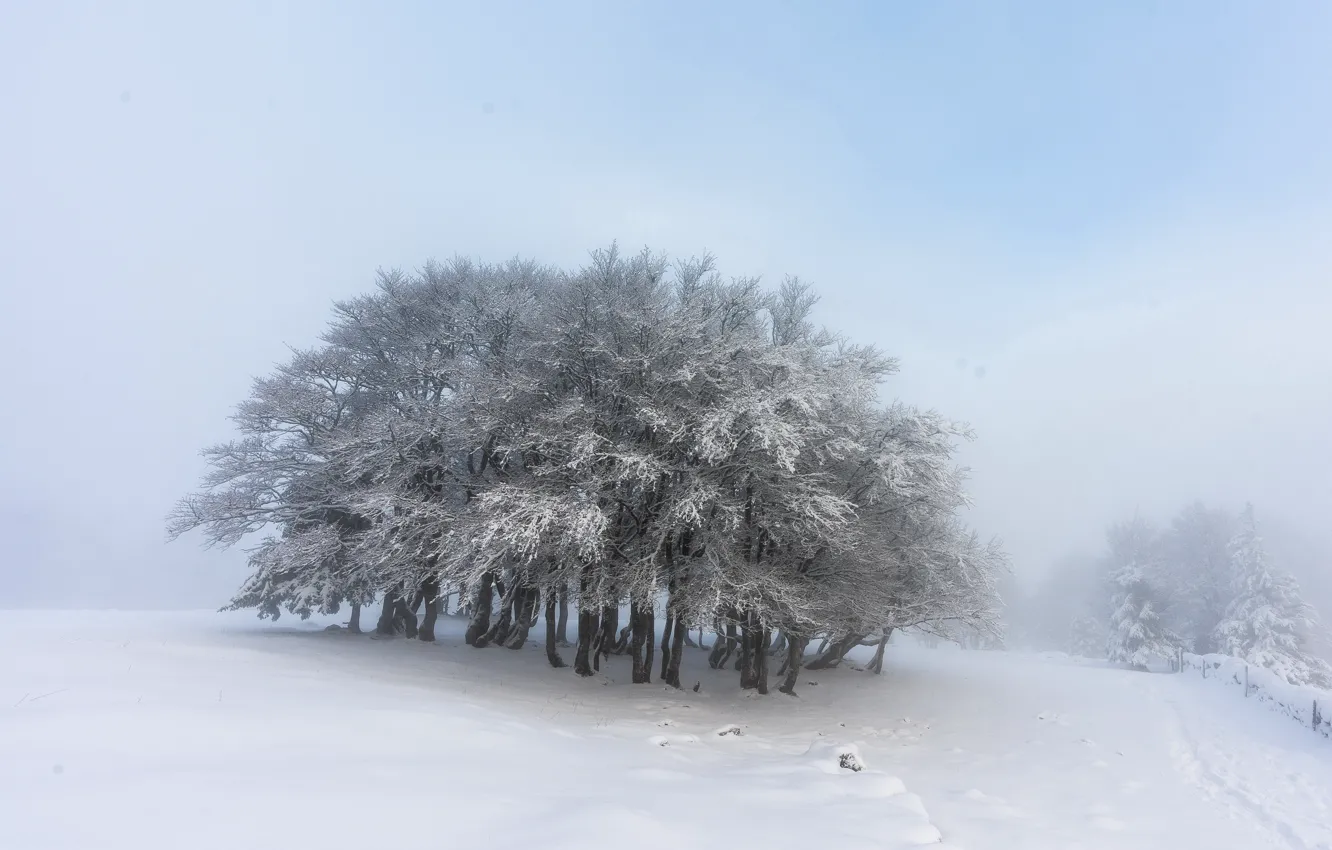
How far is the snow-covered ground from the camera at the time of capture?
446 centimetres

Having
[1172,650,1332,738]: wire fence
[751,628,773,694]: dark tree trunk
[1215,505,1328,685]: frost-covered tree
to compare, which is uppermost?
[1215,505,1328,685]: frost-covered tree

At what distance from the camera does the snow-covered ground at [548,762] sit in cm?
446

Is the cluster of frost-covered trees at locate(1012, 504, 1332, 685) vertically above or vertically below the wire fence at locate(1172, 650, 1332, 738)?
above

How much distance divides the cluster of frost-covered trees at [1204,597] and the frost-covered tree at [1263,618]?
0.13ft

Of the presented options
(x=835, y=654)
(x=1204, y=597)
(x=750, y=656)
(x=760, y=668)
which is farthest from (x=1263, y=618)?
(x=760, y=668)

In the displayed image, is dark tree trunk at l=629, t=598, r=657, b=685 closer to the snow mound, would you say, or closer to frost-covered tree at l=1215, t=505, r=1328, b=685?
the snow mound

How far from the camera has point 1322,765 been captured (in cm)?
1212

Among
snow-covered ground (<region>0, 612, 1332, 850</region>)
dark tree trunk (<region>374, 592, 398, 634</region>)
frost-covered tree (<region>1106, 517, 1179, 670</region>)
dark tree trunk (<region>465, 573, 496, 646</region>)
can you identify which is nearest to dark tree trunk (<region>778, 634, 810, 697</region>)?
snow-covered ground (<region>0, 612, 1332, 850</region>)

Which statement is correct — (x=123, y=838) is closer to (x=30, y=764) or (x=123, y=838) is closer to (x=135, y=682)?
(x=30, y=764)

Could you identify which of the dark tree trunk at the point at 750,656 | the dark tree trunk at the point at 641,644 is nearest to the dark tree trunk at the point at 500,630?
the dark tree trunk at the point at 641,644

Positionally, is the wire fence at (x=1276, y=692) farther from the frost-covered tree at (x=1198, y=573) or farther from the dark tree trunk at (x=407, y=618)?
the dark tree trunk at (x=407, y=618)

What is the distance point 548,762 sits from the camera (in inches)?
279

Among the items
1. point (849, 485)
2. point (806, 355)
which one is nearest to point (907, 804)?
point (849, 485)

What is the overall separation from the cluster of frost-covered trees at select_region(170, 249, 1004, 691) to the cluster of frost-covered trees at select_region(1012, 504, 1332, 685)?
24395 mm
